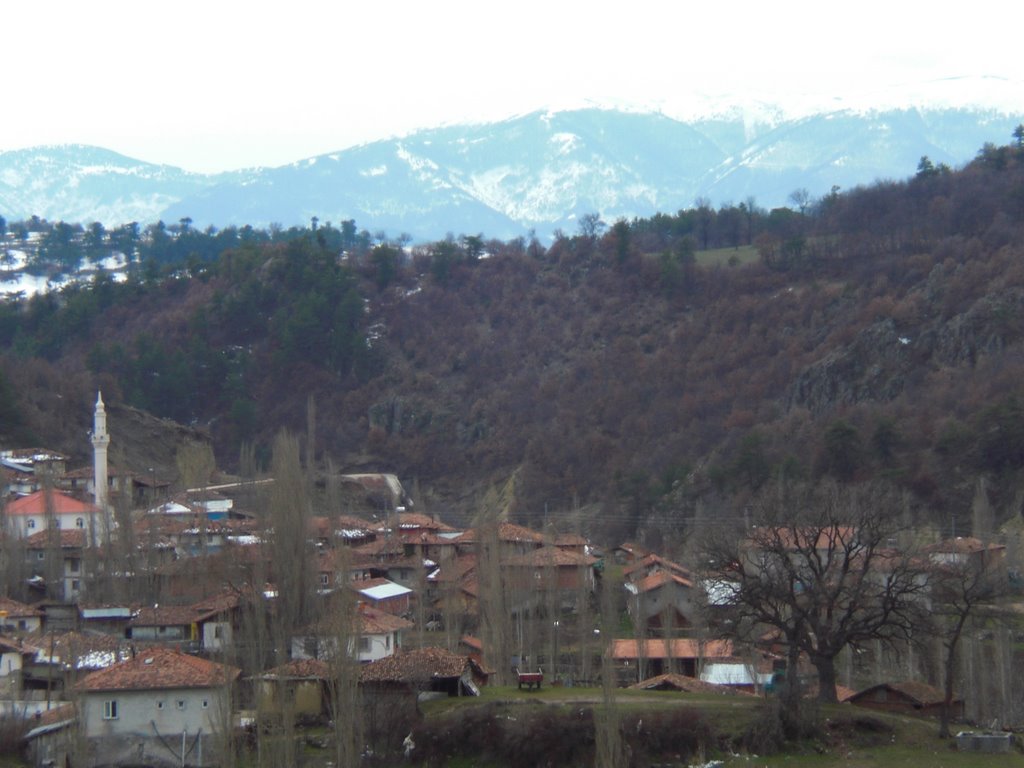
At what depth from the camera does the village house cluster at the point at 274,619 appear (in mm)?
29125

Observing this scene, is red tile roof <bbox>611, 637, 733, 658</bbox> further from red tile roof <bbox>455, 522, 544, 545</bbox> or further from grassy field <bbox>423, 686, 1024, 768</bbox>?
red tile roof <bbox>455, 522, 544, 545</bbox>

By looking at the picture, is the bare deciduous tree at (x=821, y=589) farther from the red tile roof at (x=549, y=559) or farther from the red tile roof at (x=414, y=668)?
the red tile roof at (x=549, y=559)

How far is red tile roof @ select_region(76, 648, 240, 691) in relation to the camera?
29047mm

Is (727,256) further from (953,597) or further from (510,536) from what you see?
(953,597)

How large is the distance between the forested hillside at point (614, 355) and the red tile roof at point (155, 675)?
2780cm

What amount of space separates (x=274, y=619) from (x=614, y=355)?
52.3 metres

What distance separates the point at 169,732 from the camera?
2916 cm

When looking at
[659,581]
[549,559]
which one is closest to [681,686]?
[659,581]

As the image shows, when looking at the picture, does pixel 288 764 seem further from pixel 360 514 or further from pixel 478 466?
pixel 478 466

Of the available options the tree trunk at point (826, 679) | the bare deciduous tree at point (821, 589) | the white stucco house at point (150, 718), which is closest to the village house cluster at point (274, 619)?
the white stucco house at point (150, 718)

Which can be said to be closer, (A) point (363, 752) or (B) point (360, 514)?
(A) point (363, 752)

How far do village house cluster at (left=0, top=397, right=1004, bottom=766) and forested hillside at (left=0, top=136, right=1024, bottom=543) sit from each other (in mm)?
11261

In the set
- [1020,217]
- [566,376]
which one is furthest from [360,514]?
[1020,217]

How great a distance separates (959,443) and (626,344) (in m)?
33.2
